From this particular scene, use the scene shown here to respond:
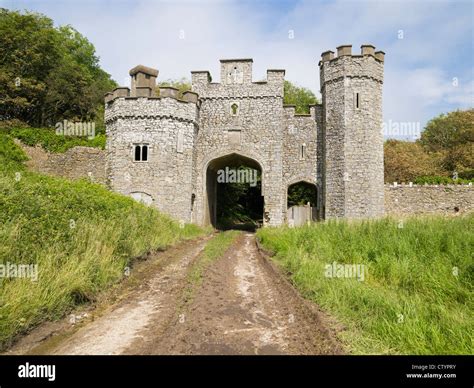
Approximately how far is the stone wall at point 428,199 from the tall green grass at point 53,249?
16942 mm

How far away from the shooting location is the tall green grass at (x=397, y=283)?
3648 mm

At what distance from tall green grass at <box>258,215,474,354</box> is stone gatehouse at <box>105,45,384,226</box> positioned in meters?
9.61

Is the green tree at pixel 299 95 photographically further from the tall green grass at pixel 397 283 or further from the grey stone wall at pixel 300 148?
the tall green grass at pixel 397 283

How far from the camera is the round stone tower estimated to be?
712 inches

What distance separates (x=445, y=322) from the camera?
3809mm

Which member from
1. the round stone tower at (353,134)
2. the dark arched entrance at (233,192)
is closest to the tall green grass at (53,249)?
the round stone tower at (353,134)

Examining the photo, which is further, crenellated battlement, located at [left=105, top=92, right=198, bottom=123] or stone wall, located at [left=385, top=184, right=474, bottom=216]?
stone wall, located at [left=385, top=184, right=474, bottom=216]

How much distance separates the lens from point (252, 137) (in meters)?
20.6

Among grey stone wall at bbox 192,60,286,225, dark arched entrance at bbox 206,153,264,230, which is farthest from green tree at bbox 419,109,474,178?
grey stone wall at bbox 192,60,286,225

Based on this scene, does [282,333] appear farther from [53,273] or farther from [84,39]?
[84,39]

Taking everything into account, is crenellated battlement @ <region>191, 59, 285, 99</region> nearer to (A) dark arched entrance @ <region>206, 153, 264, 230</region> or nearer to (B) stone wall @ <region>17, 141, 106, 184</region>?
(A) dark arched entrance @ <region>206, 153, 264, 230</region>

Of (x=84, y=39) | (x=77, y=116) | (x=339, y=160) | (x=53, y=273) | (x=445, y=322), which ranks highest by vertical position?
(x=84, y=39)

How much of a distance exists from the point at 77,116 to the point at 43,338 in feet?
106
